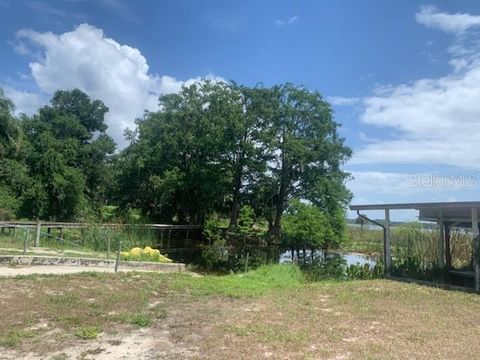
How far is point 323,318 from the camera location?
26.9 feet

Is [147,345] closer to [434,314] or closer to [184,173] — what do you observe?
[434,314]

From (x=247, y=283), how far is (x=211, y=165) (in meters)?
22.1

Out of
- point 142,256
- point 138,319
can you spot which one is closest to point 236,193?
point 142,256

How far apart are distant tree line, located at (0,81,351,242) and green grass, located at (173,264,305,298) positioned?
46.9ft

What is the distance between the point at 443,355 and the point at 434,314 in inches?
108

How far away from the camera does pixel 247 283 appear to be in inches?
500

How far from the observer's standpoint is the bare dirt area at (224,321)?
20.1ft

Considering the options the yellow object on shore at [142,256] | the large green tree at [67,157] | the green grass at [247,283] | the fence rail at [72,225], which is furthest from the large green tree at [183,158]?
the green grass at [247,283]

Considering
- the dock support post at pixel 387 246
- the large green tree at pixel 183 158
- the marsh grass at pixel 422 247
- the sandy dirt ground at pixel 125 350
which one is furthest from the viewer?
the large green tree at pixel 183 158

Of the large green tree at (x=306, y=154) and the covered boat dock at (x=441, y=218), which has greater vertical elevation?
the large green tree at (x=306, y=154)

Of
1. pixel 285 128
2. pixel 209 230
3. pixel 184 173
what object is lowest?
pixel 209 230

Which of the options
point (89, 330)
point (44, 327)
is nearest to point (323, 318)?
point (89, 330)

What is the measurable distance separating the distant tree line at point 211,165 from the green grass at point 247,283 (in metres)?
14.3

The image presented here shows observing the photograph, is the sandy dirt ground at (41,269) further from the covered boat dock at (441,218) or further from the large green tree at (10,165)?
the large green tree at (10,165)
